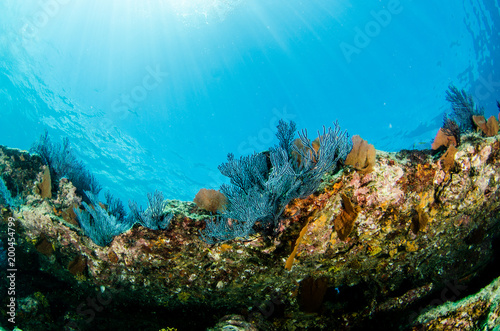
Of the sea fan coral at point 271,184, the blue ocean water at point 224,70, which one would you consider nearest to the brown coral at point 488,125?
the sea fan coral at point 271,184

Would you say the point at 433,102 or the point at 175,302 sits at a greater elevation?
the point at 433,102

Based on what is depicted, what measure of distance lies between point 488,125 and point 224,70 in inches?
829

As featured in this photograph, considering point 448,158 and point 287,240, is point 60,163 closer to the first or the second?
point 287,240

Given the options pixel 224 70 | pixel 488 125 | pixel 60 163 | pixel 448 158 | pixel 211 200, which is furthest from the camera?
pixel 224 70

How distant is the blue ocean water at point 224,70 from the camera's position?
18.0m

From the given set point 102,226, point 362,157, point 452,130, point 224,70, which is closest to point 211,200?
point 102,226

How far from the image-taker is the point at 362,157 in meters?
2.68

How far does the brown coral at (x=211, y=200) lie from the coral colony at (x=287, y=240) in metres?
0.02

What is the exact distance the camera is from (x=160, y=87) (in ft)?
76.4

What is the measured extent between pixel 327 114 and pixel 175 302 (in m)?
26.0

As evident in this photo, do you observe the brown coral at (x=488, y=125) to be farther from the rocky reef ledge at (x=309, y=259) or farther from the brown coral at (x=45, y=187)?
the brown coral at (x=45, y=187)

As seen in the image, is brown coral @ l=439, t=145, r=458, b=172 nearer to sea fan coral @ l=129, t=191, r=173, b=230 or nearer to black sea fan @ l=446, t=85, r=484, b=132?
black sea fan @ l=446, t=85, r=484, b=132

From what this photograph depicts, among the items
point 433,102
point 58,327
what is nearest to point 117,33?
point 58,327

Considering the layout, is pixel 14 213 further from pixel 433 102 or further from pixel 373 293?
pixel 433 102
